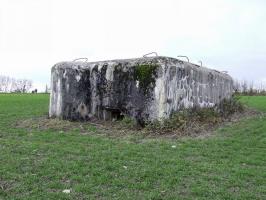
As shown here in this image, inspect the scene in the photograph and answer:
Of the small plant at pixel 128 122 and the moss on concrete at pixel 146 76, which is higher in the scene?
the moss on concrete at pixel 146 76

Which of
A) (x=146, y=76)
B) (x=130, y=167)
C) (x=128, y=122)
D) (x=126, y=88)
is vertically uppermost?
(x=146, y=76)

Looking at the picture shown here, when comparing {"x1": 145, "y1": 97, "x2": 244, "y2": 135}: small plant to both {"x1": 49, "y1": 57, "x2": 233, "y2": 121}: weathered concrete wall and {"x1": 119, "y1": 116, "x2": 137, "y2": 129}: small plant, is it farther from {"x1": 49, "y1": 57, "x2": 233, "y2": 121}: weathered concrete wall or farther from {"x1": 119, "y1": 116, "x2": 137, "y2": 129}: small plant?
{"x1": 119, "y1": 116, "x2": 137, "y2": 129}: small plant

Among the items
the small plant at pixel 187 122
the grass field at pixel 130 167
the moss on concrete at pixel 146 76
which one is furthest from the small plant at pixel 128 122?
the grass field at pixel 130 167

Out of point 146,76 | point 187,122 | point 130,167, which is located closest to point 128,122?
point 146,76

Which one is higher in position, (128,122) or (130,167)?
(128,122)

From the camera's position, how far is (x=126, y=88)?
11.6m

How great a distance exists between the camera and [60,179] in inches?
255

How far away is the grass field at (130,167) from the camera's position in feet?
19.5

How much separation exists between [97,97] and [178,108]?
2.26m

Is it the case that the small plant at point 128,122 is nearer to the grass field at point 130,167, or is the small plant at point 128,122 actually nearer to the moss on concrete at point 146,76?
the moss on concrete at point 146,76

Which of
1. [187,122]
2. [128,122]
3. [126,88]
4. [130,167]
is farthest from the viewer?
[126,88]

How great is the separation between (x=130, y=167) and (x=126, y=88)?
4.72 m

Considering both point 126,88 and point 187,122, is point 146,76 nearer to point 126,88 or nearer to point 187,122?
point 126,88

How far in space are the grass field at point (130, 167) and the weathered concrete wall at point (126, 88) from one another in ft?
5.22
